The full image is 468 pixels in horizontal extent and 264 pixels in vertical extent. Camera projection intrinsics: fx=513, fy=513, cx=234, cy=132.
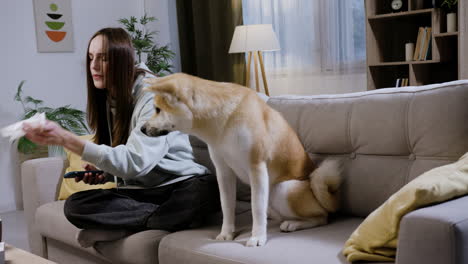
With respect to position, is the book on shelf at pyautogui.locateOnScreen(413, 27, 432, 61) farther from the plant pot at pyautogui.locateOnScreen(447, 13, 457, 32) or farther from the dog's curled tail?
the dog's curled tail

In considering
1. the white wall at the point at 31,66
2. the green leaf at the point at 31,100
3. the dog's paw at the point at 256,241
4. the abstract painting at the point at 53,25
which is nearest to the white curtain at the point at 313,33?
the white wall at the point at 31,66

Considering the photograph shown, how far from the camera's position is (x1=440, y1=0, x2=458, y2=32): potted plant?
318 centimetres

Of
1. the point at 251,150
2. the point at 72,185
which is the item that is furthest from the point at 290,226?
the point at 72,185

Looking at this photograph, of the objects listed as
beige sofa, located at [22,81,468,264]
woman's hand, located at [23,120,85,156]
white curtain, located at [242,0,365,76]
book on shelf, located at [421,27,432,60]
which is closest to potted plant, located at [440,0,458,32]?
book on shelf, located at [421,27,432,60]

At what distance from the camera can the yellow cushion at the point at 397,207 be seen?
1.18 meters

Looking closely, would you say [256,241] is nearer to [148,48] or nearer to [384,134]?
[384,134]

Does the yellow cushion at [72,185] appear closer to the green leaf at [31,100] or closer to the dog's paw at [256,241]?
the dog's paw at [256,241]

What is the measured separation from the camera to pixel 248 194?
7.05 ft

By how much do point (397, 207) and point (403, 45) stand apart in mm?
2792

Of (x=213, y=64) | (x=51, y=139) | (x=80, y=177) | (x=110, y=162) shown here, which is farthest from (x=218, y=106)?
(x=213, y=64)

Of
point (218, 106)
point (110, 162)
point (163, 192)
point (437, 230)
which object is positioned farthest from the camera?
point (163, 192)

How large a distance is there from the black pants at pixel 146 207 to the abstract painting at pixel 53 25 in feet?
9.31

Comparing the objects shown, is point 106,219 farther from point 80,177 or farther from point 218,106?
point 218,106

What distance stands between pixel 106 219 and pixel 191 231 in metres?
0.30
